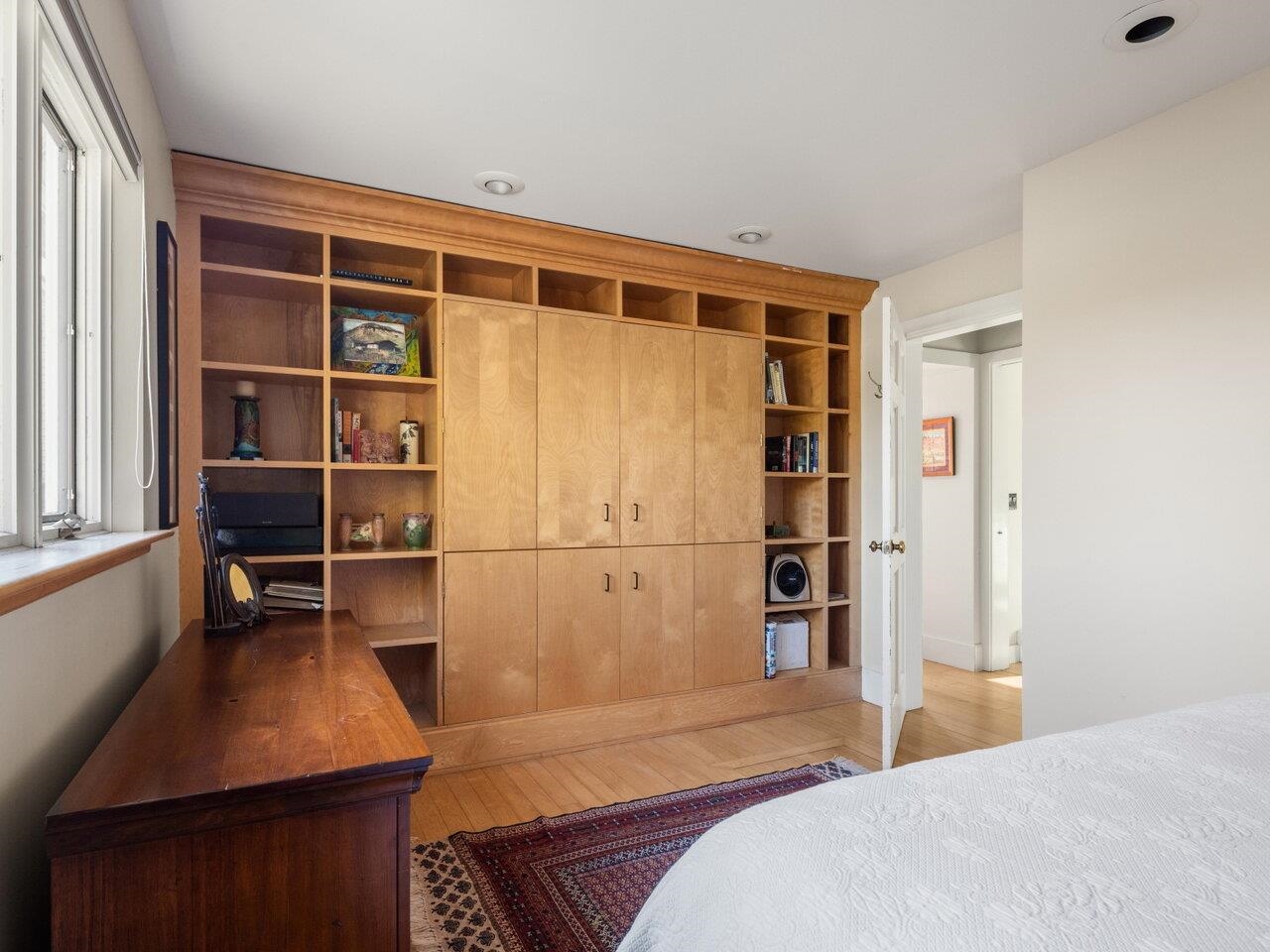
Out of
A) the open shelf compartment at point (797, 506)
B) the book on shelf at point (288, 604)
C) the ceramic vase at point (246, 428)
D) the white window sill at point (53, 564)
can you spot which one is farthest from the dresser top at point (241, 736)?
the open shelf compartment at point (797, 506)

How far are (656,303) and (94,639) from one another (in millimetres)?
3070

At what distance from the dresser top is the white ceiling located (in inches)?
64.1

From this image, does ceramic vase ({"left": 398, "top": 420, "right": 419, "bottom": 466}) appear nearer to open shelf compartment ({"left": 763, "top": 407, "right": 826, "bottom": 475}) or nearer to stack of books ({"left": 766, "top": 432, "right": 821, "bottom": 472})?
open shelf compartment ({"left": 763, "top": 407, "right": 826, "bottom": 475})

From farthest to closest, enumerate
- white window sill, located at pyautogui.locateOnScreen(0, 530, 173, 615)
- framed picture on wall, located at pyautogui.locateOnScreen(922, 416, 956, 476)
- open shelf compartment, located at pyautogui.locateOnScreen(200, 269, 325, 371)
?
framed picture on wall, located at pyautogui.locateOnScreen(922, 416, 956, 476) < open shelf compartment, located at pyautogui.locateOnScreen(200, 269, 325, 371) < white window sill, located at pyautogui.locateOnScreen(0, 530, 173, 615)

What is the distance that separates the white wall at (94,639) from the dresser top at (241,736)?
0.08 m

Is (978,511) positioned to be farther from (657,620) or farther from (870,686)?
(657,620)

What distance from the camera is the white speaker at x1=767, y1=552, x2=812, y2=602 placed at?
4.13 meters

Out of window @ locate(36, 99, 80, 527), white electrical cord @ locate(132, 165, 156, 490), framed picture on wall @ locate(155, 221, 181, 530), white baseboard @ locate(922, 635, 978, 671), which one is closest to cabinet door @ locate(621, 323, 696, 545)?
framed picture on wall @ locate(155, 221, 181, 530)

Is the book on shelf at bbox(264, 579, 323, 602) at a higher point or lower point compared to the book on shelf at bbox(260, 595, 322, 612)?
higher

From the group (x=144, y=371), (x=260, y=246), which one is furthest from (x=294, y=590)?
(x=260, y=246)

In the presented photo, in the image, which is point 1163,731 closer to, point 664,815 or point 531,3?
point 664,815

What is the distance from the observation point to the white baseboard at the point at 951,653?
486 cm

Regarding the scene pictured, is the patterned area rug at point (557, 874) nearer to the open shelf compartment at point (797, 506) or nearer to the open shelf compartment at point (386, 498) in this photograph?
the open shelf compartment at point (386, 498)

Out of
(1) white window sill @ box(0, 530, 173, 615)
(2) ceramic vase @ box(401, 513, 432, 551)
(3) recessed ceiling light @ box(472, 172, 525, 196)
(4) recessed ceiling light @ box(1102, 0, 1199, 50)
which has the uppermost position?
(4) recessed ceiling light @ box(1102, 0, 1199, 50)
